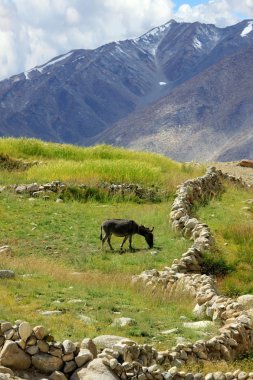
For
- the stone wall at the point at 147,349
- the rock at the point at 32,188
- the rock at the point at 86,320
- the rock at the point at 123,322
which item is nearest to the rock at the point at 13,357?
the stone wall at the point at 147,349

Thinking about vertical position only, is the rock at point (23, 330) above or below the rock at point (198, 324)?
above

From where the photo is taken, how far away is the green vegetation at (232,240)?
16031 mm

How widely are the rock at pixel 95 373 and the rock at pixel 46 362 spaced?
0.83ft

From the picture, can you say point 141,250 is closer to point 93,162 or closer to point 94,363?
point 94,363

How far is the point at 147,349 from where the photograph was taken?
912 cm

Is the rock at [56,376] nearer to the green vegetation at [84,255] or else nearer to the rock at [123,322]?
the green vegetation at [84,255]

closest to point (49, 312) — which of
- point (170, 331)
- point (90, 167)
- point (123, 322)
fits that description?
point (123, 322)

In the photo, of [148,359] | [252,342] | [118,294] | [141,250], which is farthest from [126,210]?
[148,359]

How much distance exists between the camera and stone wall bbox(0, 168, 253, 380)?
819 cm

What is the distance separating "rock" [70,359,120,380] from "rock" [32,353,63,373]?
252 millimetres

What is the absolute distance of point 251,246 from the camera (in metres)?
18.9

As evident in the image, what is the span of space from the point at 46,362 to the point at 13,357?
42 centimetres

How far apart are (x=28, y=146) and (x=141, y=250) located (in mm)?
20528

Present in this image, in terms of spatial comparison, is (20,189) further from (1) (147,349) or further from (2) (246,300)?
(1) (147,349)
